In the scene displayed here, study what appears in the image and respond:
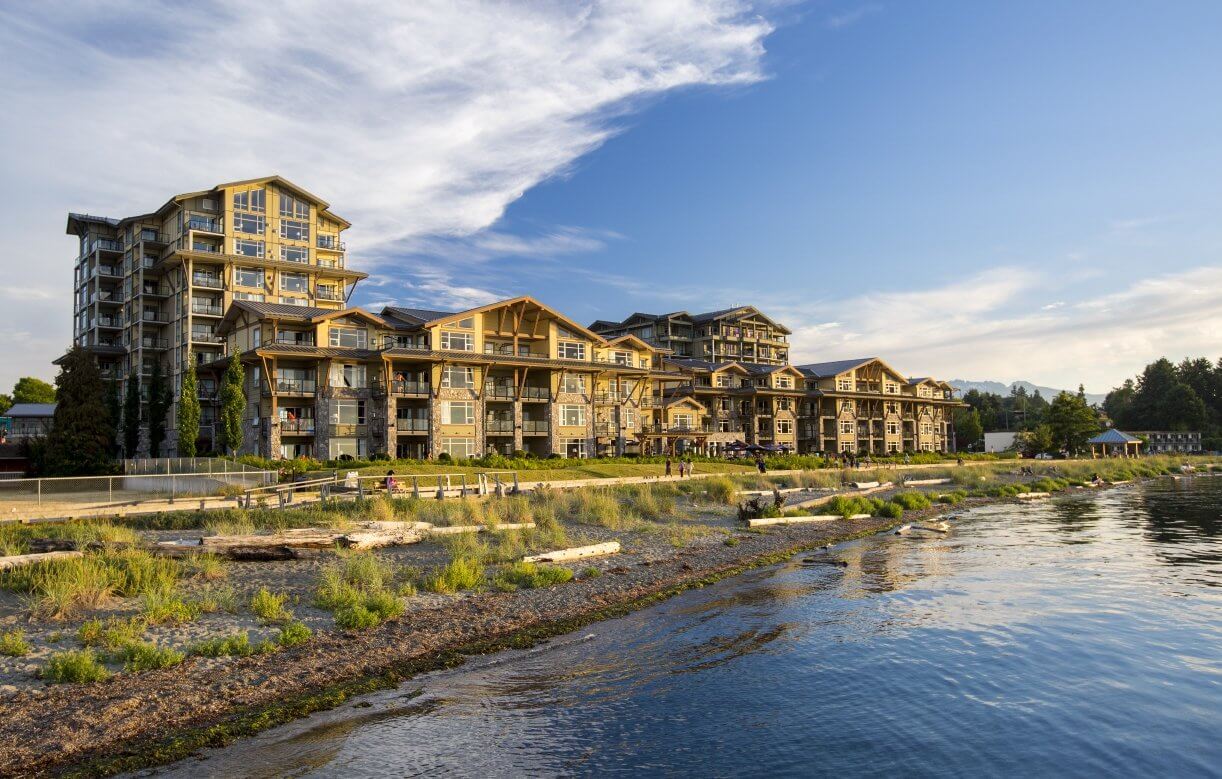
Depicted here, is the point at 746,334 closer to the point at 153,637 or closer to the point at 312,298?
the point at 312,298

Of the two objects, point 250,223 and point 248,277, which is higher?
point 250,223

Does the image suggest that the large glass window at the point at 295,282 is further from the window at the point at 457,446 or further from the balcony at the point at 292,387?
the window at the point at 457,446

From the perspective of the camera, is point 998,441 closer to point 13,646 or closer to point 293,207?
point 293,207

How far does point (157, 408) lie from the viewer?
6731 centimetres

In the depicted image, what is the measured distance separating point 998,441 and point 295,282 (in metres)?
109

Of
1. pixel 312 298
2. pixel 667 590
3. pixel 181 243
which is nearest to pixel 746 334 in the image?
pixel 312 298

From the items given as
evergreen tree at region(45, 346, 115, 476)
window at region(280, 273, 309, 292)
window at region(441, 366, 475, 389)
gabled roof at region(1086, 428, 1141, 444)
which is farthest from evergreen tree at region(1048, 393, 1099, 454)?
evergreen tree at region(45, 346, 115, 476)

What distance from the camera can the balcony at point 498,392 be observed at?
6337cm

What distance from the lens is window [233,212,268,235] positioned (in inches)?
2955

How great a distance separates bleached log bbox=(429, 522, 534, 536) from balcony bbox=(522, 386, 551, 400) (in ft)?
125

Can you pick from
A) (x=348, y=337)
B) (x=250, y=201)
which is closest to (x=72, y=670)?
(x=348, y=337)

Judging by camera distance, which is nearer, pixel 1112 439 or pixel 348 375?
pixel 348 375

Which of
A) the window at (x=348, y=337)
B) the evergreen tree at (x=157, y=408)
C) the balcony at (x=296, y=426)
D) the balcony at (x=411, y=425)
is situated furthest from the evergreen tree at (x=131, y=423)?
the balcony at (x=411, y=425)

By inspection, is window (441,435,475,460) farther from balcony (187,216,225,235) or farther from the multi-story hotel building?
balcony (187,216,225,235)
